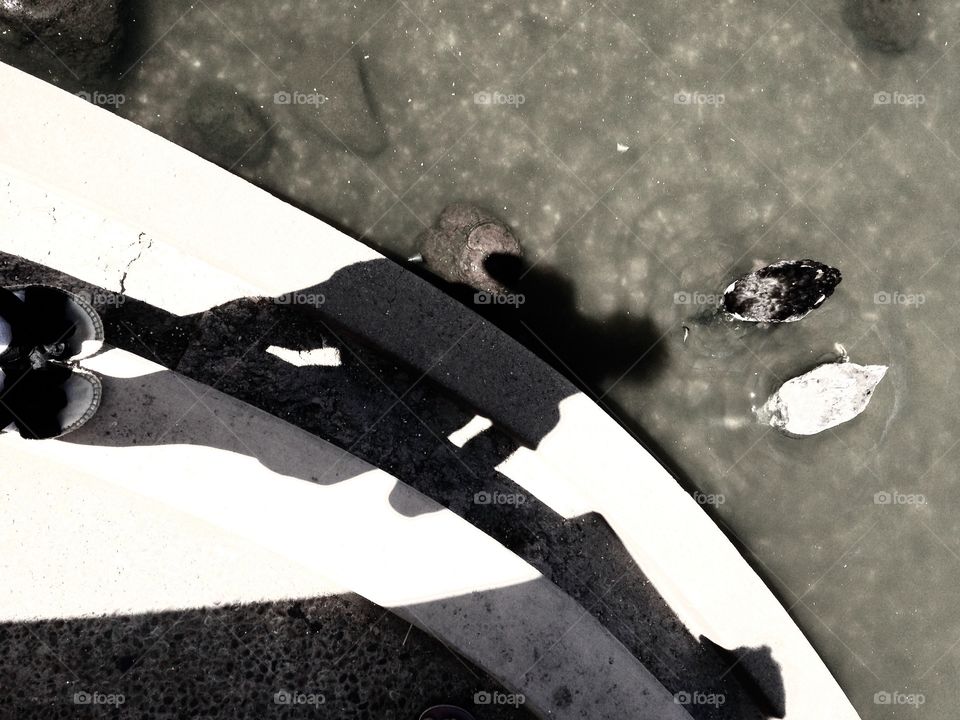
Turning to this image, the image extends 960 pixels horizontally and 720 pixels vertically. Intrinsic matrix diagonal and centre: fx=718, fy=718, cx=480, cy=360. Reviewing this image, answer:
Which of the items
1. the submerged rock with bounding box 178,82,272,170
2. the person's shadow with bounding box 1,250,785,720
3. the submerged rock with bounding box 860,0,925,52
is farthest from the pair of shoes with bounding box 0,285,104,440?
the submerged rock with bounding box 860,0,925,52

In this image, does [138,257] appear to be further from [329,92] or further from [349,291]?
[329,92]

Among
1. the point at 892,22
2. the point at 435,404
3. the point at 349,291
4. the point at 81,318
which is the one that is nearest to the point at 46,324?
the point at 81,318

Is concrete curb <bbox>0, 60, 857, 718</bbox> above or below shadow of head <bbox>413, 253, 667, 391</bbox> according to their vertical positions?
below

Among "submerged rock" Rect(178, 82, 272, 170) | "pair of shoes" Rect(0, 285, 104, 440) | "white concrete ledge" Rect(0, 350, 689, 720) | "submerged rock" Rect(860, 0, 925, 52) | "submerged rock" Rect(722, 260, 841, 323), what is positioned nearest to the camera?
"pair of shoes" Rect(0, 285, 104, 440)

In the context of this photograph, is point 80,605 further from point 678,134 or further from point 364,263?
point 678,134

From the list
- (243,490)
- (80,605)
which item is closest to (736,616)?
(243,490)

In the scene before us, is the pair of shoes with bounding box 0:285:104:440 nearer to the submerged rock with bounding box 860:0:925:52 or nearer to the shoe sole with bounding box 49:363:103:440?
the shoe sole with bounding box 49:363:103:440
